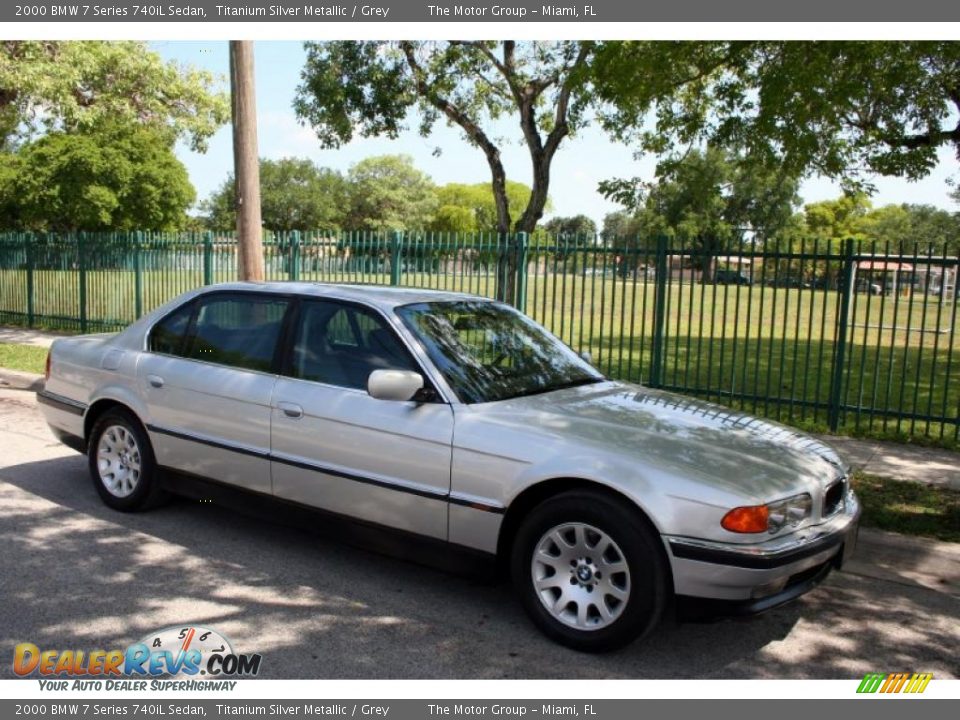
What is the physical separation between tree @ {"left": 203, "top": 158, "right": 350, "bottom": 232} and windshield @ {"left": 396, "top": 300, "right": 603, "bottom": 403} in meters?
91.8

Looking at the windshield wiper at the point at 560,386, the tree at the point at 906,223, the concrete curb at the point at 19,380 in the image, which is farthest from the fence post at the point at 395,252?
the tree at the point at 906,223

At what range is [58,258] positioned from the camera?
17391 mm

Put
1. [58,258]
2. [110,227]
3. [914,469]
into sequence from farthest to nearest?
[110,227] → [58,258] → [914,469]

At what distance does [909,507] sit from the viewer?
21.1ft

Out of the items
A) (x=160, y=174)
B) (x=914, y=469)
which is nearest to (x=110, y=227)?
(x=160, y=174)

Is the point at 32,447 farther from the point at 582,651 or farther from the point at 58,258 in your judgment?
the point at 58,258

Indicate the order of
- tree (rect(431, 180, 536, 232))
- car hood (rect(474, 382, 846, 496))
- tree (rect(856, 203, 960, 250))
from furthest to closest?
tree (rect(431, 180, 536, 232)), tree (rect(856, 203, 960, 250)), car hood (rect(474, 382, 846, 496))

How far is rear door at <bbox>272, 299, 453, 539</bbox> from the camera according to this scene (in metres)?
4.42

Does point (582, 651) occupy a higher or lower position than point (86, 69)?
lower

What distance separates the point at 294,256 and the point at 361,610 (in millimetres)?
10124

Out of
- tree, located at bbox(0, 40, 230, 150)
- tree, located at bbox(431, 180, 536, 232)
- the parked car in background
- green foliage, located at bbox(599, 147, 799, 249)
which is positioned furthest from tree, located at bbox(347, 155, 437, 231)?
the parked car in background

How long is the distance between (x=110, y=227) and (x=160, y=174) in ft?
13.9

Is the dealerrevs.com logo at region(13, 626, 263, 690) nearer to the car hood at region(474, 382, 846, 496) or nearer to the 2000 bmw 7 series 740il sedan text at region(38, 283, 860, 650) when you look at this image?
the 2000 bmw 7 series 740il sedan text at region(38, 283, 860, 650)

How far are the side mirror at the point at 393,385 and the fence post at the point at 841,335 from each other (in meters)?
6.22
